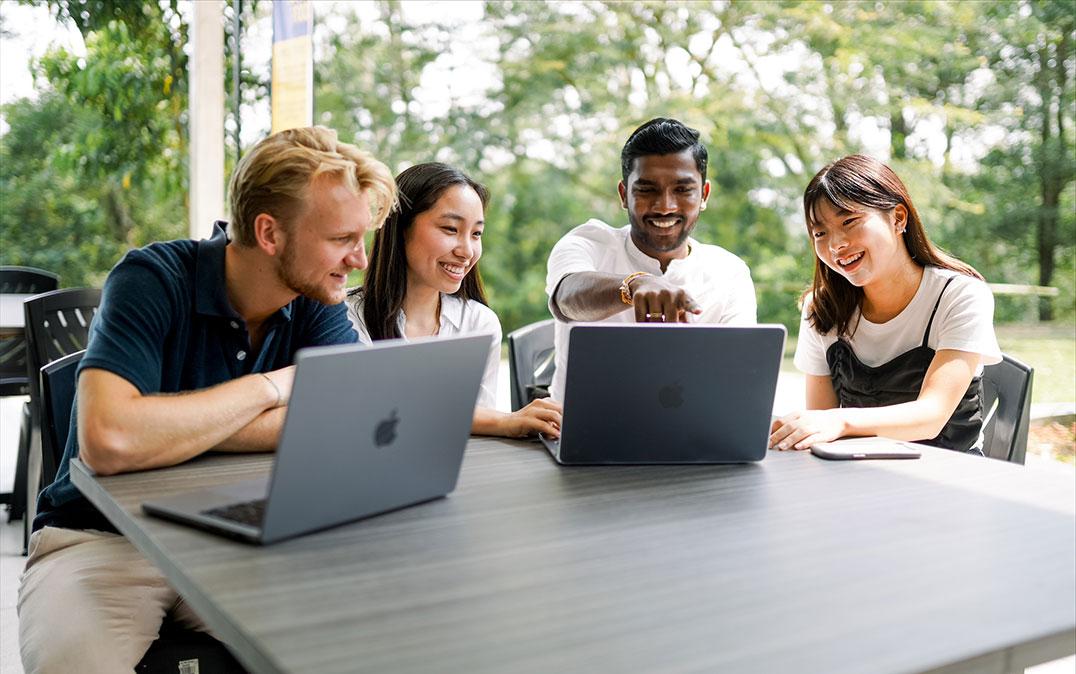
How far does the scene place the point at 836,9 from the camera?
21.6ft

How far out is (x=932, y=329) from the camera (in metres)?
2.21

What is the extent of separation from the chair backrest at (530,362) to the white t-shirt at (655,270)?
0.15 m

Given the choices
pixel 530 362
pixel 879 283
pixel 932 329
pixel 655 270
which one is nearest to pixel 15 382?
pixel 530 362

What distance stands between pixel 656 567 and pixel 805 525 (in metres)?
0.28

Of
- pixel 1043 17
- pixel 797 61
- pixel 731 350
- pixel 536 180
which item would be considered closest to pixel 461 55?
pixel 536 180

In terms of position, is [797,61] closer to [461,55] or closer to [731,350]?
[461,55]

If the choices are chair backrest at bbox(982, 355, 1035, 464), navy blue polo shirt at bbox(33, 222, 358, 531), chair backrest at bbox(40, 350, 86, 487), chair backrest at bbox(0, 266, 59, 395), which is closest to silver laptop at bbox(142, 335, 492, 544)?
navy blue polo shirt at bbox(33, 222, 358, 531)

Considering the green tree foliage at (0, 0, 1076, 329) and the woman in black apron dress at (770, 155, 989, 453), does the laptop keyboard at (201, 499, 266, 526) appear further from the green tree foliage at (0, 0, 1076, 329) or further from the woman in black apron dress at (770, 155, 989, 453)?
the green tree foliage at (0, 0, 1076, 329)

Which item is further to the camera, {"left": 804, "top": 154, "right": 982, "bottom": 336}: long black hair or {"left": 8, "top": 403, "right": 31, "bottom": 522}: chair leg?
{"left": 8, "top": 403, "right": 31, "bottom": 522}: chair leg

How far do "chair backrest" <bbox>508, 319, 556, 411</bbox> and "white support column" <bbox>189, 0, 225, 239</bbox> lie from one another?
10.4 feet

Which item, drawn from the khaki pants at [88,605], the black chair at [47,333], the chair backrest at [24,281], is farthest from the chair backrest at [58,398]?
the chair backrest at [24,281]

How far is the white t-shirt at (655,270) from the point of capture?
2.51 meters

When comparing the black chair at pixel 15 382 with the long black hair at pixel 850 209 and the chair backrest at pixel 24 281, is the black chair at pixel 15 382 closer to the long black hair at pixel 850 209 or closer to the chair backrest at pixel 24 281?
the chair backrest at pixel 24 281

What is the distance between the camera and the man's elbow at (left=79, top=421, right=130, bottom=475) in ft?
4.60
